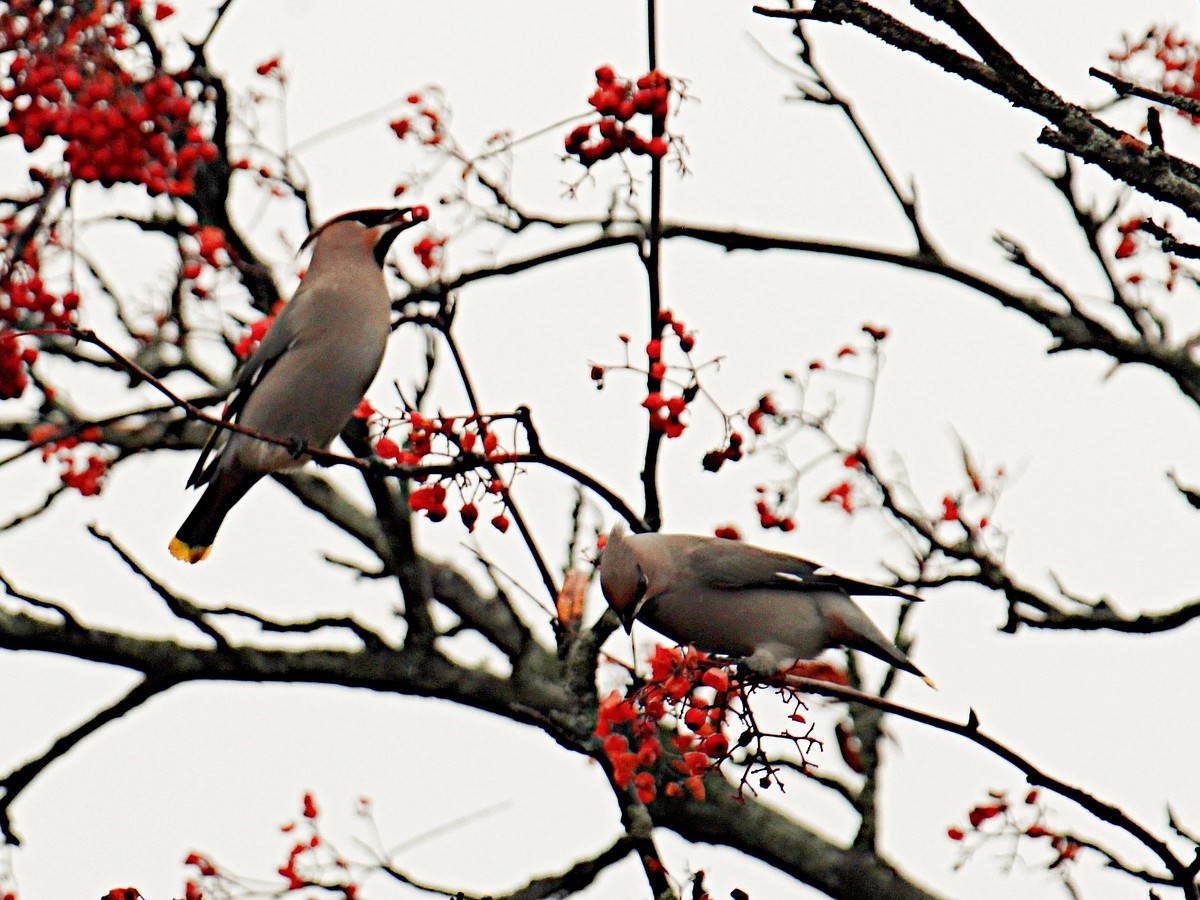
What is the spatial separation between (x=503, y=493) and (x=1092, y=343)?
204cm

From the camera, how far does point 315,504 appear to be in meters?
6.10

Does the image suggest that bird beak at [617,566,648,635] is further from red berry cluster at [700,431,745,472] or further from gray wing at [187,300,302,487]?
gray wing at [187,300,302,487]

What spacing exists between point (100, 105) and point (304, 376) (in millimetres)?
1040

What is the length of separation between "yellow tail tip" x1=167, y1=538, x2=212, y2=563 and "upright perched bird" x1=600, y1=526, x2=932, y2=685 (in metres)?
1.78

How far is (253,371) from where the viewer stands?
492cm

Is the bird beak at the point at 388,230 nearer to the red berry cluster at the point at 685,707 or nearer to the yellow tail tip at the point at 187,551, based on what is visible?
the yellow tail tip at the point at 187,551

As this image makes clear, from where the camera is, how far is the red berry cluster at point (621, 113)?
3.38m

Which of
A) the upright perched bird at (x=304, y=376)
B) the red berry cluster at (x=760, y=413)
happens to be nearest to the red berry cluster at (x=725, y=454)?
the red berry cluster at (x=760, y=413)

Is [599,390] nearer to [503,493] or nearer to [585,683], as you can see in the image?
[503,493]

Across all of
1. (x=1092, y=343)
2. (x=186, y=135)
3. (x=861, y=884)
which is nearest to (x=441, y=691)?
(x=861, y=884)

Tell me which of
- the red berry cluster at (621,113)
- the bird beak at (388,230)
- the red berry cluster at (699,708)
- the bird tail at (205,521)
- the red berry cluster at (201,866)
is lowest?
the red berry cluster at (699,708)

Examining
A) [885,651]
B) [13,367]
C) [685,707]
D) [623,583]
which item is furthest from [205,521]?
[685,707]

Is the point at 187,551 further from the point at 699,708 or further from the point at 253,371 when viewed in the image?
the point at 699,708

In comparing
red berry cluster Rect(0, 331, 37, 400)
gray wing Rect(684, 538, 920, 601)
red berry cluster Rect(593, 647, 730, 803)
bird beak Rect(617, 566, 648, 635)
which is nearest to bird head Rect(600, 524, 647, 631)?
bird beak Rect(617, 566, 648, 635)
